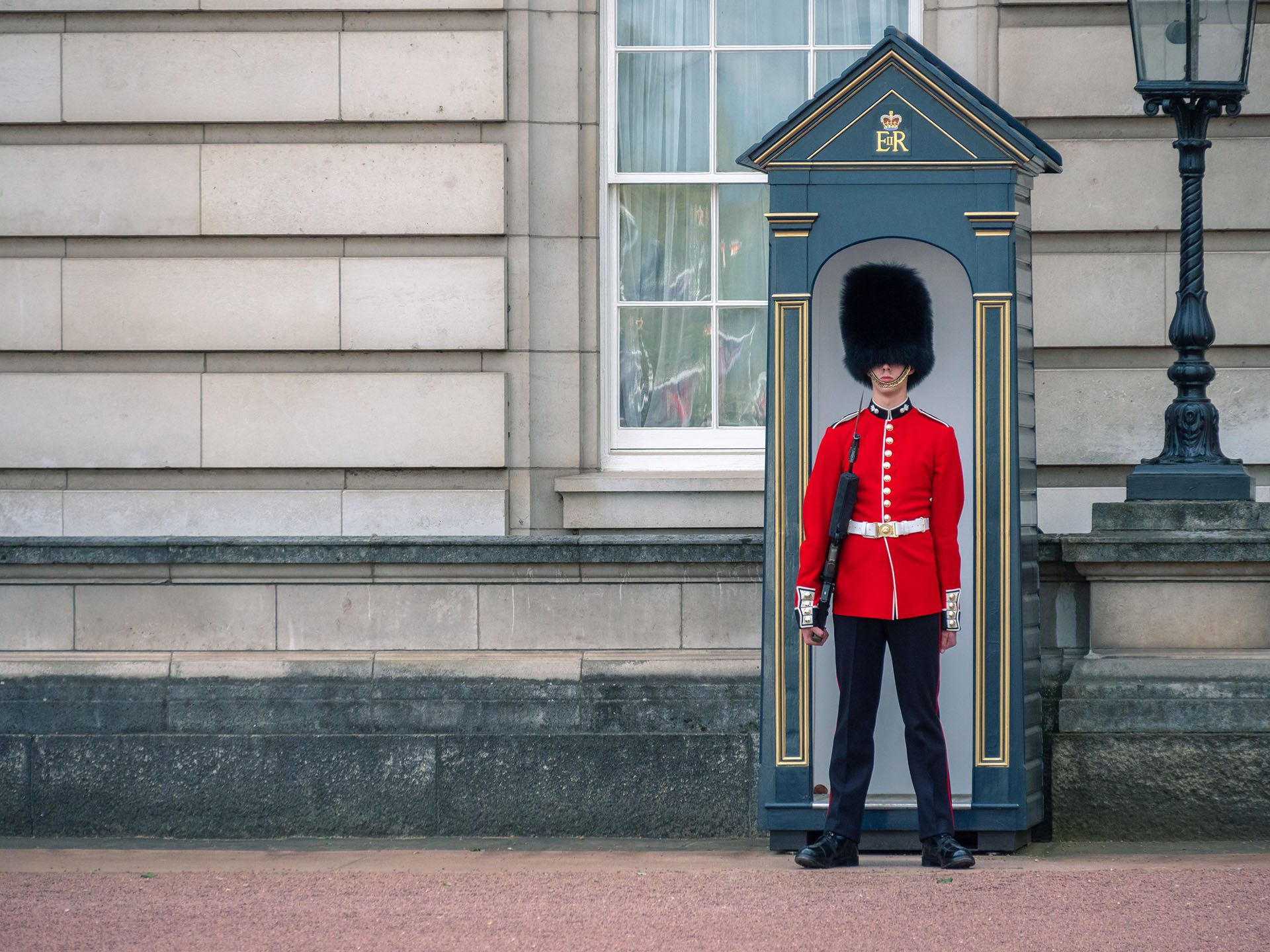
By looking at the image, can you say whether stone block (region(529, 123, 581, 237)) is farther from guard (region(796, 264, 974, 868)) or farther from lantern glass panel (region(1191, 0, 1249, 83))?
lantern glass panel (region(1191, 0, 1249, 83))

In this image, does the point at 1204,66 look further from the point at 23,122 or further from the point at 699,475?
the point at 23,122

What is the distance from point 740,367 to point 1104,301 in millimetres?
1628

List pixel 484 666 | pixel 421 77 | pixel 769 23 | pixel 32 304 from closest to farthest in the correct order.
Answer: pixel 484 666
pixel 421 77
pixel 32 304
pixel 769 23

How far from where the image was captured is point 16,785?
6.14m

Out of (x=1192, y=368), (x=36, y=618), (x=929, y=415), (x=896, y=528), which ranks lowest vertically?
(x=36, y=618)

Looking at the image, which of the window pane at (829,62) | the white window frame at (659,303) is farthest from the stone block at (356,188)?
the window pane at (829,62)

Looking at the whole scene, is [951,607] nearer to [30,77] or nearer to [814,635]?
[814,635]

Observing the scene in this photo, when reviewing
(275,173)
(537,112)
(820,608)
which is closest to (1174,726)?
(820,608)

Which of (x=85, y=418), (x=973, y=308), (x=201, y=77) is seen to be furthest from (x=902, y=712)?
(x=201, y=77)

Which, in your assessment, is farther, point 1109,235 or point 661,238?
point 661,238

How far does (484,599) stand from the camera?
6340 millimetres

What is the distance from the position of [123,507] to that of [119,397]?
487 mm

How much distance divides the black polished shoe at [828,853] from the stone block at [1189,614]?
1.38 metres

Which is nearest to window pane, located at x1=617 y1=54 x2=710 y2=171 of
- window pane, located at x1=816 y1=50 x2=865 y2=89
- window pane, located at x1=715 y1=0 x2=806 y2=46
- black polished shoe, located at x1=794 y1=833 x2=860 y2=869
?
window pane, located at x1=715 y1=0 x2=806 y2=46
